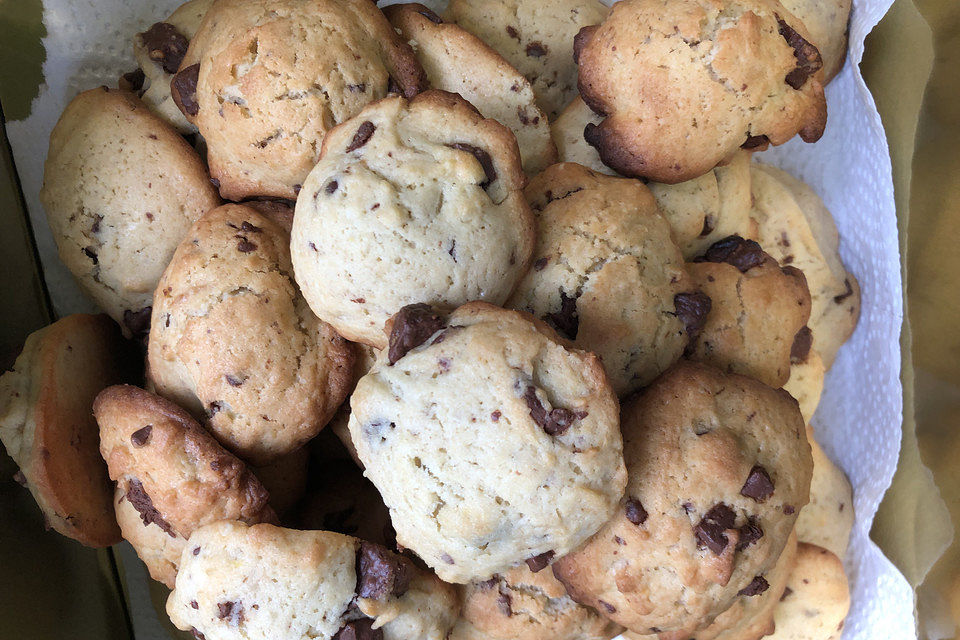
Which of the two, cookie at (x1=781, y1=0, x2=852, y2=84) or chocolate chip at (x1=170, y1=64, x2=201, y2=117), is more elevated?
chocolate chip at (x1=170, y1=64, x2=201, y2=117)

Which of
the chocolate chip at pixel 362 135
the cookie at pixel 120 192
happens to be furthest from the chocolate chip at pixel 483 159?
the cookie at pixel 120 192

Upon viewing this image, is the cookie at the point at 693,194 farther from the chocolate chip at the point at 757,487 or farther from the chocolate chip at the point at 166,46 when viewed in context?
the chocolate chip at the point at 166,46

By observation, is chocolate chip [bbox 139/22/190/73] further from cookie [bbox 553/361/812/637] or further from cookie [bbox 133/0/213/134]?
cookie [bbox 553/361/812/637]

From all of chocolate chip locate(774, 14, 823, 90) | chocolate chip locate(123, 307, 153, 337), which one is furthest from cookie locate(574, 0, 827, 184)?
chocolate chip locate(123, 307, 153, 337)

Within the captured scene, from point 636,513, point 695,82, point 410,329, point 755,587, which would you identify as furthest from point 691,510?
point 695,82

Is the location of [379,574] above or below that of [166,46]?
below

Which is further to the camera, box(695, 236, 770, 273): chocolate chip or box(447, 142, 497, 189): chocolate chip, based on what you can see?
box(695, 236, 770, 273): chocolate chip

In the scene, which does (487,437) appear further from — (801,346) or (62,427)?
(801,346)

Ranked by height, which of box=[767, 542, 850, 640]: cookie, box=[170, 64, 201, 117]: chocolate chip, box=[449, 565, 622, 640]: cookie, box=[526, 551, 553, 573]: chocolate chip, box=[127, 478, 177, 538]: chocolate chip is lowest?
box=[767, 542, 850, 640]: cookie
